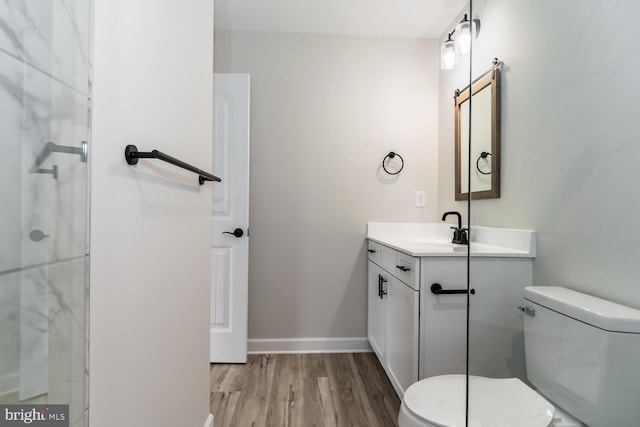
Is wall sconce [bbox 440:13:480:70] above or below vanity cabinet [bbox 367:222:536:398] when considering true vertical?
above

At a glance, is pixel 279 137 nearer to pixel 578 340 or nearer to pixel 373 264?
pixel 373 264

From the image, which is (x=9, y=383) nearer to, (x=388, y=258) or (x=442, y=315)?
(x=442, y=315)

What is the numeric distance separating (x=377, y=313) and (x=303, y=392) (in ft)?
2.23

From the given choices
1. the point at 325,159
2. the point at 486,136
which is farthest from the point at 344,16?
the point at 486,136

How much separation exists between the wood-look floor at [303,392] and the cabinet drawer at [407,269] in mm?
689

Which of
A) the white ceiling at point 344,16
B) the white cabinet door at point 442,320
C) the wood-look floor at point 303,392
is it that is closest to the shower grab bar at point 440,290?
the white cabinet door at point 442,320

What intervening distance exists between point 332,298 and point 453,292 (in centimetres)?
115

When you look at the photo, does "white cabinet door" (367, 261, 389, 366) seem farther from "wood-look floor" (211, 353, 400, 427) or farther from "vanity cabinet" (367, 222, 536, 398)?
"wood-look floor" (211, 353, 400, 427)

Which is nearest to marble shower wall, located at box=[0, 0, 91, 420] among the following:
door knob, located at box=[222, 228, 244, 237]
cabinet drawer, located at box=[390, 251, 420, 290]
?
cabinet drawer, located at box=[390, 251, 420, 290]

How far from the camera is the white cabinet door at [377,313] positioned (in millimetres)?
2053

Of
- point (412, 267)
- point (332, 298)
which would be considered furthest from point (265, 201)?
point (412, 267)

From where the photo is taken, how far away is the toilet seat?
0.99m

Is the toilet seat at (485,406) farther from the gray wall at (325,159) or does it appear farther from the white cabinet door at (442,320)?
the gray wall at (325,159)

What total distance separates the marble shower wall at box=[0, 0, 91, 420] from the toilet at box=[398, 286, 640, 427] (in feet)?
3.22
